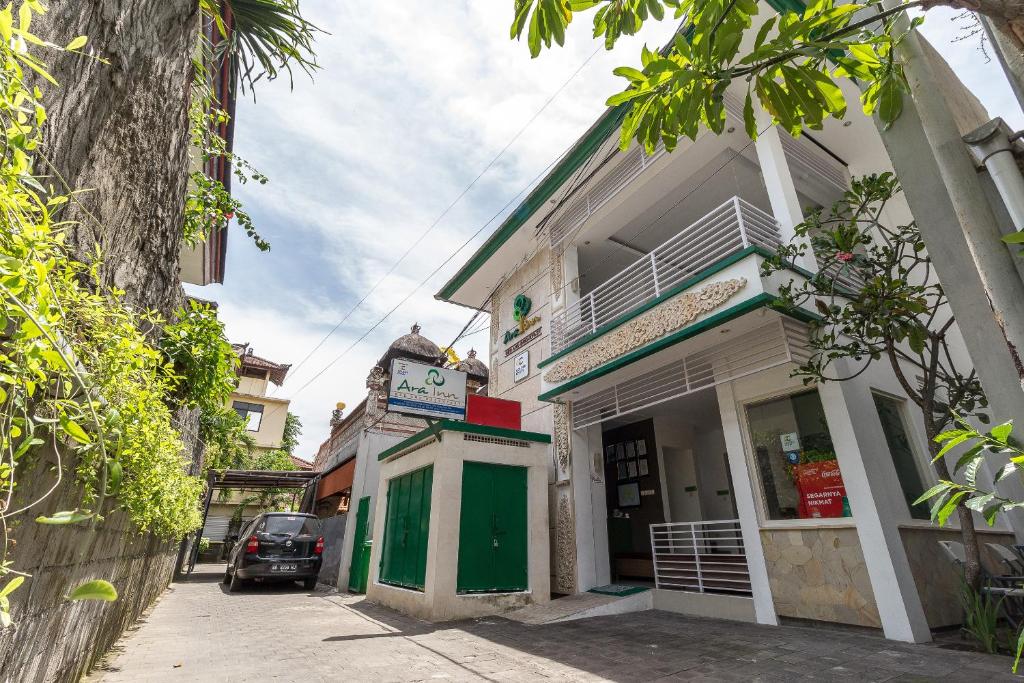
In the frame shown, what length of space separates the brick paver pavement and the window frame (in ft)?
3.55

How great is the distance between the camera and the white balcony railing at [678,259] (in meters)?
6.36

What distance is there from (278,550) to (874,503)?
408 inches

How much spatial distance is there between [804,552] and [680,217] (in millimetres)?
6354

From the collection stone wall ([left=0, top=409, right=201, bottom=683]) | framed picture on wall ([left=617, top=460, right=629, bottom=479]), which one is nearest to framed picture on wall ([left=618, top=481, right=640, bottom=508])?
framed picture on wall ([left=617, top=460, right=629, bottom=479])

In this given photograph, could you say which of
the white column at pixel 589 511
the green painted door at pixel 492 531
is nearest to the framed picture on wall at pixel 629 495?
the white column at pixel 589 511

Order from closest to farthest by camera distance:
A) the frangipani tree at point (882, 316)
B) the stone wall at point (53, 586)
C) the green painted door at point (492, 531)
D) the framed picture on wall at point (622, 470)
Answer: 1. the stone wall at point (53, 586)
2. the frangipani tree at point (882, 316)
3. the green painted door at point (492, 531)
4. the framed picture on wall at point (622, 470)

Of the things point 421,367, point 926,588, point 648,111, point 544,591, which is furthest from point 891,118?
point 421,367

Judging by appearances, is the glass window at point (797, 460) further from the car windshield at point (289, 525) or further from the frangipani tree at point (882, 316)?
the car windshield at point (289, 525)

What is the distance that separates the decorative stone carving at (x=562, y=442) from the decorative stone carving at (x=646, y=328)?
0.74 metres

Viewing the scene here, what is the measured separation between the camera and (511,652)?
4.85m

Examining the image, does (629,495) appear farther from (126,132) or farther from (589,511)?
(126,132)

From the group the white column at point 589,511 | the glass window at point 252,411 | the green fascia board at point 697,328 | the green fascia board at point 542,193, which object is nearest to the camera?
the green fascia board at point 697,328

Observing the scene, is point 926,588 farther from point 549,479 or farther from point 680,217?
point 680,217

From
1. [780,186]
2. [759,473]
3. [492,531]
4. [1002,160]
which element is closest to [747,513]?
[759,473]
